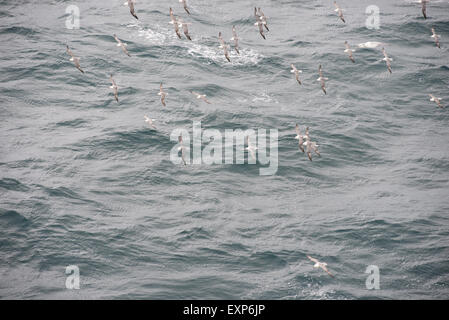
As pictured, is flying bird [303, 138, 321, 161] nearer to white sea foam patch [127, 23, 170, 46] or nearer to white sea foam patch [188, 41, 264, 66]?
white sea foam patch [188, 41, 264, 66]

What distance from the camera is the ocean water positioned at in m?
40.5

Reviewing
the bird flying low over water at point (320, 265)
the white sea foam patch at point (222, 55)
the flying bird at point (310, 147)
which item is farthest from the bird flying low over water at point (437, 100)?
the bird flying low over water at point (320, 265)

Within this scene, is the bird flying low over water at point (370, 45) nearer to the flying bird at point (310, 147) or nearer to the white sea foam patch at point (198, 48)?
the white sea foam patch at point (198, 48)

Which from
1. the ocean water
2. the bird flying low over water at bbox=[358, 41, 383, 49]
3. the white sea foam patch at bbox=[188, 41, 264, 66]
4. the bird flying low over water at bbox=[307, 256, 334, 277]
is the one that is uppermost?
the bird flying low over water at bbox=[358, 41, 383, 49]

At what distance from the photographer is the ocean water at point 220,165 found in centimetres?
4050

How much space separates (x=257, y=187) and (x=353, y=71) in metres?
19.3

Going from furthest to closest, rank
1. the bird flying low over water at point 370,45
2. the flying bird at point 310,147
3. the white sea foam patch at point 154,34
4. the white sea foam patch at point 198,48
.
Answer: the white sea foam patch at point 154,34, the bird flying low over water at point 370,45, the white sea foam patch at point 198,48, the flying bird at point 310,147

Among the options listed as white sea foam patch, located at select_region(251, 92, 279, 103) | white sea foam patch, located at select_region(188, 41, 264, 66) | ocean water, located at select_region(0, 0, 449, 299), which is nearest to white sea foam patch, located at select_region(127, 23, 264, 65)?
white sea foam patch, located at select_region(188, 41, 264, 66)

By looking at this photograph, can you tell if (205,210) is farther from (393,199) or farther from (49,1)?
(49,1)

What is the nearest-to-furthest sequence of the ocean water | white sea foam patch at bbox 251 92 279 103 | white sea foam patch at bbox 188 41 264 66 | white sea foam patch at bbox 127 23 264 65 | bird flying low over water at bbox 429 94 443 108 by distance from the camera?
the ocean water < bird flying low over water at bbox 429 94 443 108 < white sea foam patch at bbox 251 92 279 103 < white sea foam patch at bbox 188 41 264 66 < white sea foam patch at bbox 127 23 264 65

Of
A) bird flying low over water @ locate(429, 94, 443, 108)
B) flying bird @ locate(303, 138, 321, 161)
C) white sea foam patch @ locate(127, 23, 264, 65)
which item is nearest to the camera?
flying bird @ locate(303, 138, 321, 161)

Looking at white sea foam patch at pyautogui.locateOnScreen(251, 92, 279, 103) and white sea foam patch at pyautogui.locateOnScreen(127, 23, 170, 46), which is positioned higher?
white sea foam patch at pyautogui.locateOnScreen(127, 23, 170, 46)

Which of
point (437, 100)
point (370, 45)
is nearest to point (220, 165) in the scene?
point (437, 100)

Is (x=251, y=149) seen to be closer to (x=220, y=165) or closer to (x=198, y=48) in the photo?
(x=220, y=165)
